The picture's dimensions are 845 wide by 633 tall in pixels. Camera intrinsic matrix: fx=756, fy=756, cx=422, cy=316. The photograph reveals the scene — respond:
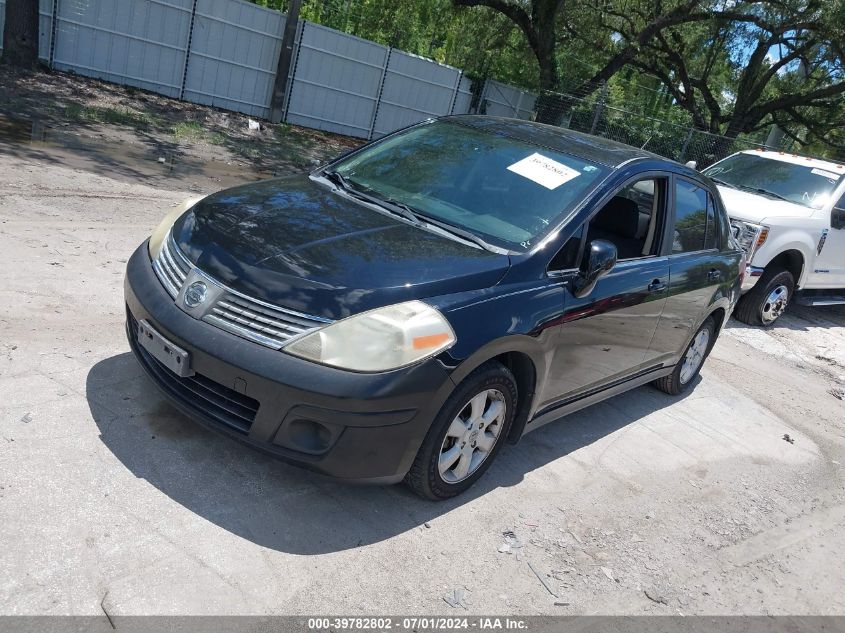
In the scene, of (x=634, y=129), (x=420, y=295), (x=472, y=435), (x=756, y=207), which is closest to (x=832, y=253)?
(x=756, y=207)

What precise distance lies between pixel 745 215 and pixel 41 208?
7110 millimetres

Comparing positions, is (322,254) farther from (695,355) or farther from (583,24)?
(583,24)

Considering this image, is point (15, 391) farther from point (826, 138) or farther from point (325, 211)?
point (826, 138)

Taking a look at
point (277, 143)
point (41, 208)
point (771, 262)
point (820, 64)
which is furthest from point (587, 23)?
point (41, 208)

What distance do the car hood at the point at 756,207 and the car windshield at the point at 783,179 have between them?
0.79 ft

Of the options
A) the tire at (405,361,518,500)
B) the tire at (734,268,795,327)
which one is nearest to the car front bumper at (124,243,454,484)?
the tire at (405,361,518,500)

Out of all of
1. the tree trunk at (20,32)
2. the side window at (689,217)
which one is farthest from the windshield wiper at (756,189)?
the tree trunk at (20,32)

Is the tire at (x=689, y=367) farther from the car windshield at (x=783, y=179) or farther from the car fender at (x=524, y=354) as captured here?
the car windshield at (x=783, y=179)

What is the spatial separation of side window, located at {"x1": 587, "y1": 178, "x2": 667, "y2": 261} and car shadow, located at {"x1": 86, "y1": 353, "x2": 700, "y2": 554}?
1.59 metres

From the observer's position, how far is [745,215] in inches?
328

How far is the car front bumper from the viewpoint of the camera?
3.04 metres

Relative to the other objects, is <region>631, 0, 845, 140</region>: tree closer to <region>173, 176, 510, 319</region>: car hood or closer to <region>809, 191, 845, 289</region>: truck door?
<region>809, 191, 845, 289</region>: truck door

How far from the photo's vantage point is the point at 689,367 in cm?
609

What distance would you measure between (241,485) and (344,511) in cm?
48
